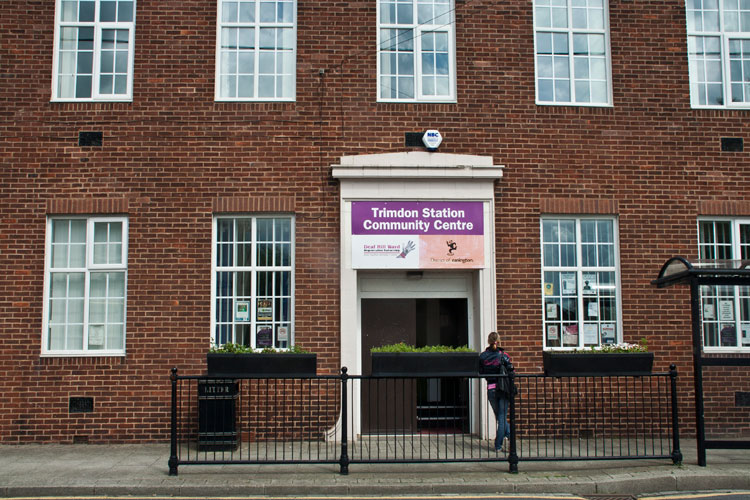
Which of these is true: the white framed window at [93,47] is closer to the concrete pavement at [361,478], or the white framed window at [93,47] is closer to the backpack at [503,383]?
the concrete pavement at [361,478]

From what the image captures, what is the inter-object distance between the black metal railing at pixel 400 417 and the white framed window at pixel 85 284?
1522mm

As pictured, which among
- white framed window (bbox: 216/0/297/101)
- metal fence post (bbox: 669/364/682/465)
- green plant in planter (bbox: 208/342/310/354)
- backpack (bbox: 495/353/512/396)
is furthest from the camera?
white framed window (bbox: 216/0/297/101)

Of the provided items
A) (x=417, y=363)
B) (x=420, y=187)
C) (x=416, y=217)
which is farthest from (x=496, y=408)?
(x=420, y=187)

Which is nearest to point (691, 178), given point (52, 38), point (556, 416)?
point (556, 416)

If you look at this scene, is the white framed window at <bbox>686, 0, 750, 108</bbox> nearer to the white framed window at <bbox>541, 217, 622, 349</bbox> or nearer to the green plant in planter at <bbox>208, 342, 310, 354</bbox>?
the white framed window at <bbox>541, 217, 622, 349</bbox>

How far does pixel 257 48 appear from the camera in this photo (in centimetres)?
1091

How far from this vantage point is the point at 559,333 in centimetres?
1062

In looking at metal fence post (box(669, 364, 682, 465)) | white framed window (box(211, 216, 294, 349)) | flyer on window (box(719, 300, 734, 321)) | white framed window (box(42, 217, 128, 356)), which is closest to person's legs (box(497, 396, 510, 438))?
metal fence post (box(669, 364, 682, 465))

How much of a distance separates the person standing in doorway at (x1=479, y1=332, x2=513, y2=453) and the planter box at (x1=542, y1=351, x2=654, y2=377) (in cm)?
83

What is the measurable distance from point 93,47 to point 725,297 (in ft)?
35.7

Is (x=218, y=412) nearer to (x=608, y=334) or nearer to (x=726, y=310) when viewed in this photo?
(x=608, y=334)

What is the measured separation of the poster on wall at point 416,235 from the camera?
1039 centimetres

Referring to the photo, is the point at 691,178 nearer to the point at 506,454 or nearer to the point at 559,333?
the point at 559,333

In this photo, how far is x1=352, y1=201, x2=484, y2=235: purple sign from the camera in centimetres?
1045
